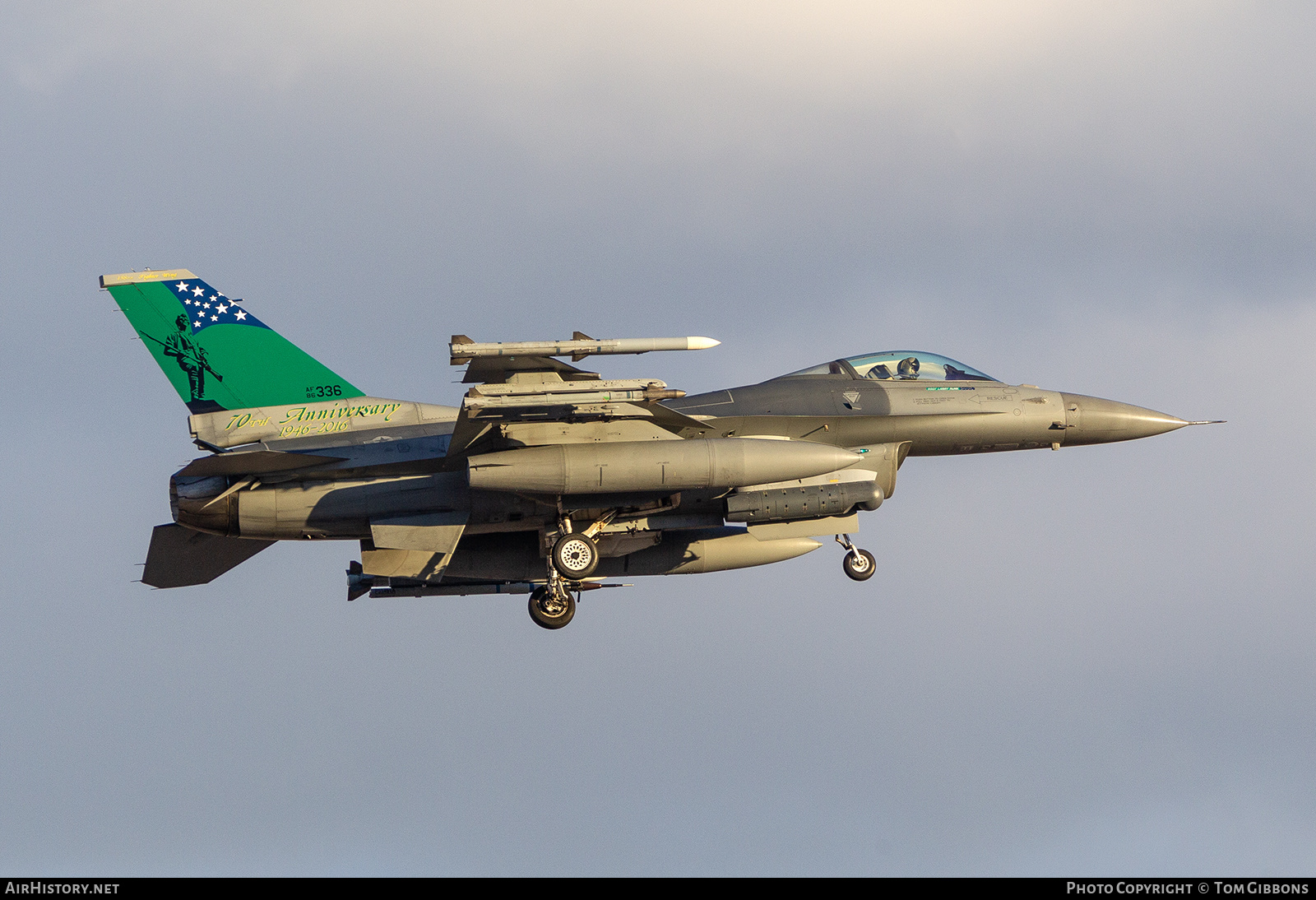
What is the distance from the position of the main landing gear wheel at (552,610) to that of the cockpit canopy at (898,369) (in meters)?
4.23

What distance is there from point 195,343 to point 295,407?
150cm

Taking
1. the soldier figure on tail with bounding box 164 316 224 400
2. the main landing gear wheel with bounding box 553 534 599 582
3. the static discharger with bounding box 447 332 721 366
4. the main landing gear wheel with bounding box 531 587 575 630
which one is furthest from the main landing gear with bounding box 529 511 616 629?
the soldier figure on tail with bounding box 164 316 224 400

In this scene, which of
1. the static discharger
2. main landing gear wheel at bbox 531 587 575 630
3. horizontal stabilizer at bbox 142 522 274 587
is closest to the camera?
the static discharger

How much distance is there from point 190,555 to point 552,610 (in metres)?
4.89

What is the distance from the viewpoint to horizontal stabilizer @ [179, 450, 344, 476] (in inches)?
753

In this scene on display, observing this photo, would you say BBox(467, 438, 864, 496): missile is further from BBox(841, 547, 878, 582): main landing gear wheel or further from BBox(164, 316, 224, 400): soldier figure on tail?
BBox(164, 316, 224, 400): soldier figure on tail

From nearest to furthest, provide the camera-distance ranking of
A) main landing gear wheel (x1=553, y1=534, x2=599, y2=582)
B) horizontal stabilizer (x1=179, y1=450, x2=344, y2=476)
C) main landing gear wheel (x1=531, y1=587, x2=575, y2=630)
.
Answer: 1. horizontal stabilizer (x1=179, y1=450, x2=344, y2=476)
2. main landing gear wheel (x1=553, y1=534, x2=599, y2=582)
3. main landing gear wheel (x1=531, y1=587, x2=575, y2=630)

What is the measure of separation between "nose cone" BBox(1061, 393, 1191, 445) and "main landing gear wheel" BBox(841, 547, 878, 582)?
318 centimetres

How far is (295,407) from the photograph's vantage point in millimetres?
20344

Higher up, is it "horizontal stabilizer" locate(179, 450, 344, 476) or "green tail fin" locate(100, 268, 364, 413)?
"green tail fin" locate(100, 268, 364, 413)

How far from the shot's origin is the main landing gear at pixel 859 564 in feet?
69.3
